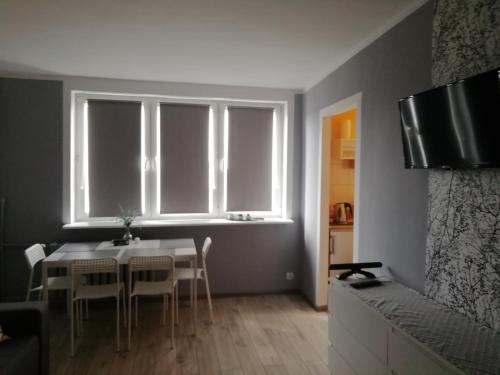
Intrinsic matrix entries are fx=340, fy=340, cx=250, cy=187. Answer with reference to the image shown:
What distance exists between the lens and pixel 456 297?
6.07 feet

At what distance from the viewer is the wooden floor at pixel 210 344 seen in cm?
266

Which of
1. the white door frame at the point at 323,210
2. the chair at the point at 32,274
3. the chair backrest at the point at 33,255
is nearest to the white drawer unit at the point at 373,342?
the white door frame at the point at 323,210

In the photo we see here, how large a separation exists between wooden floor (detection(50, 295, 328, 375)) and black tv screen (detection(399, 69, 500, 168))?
1.83 m

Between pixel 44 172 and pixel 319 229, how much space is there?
309 cm

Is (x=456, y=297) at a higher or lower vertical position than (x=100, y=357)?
higher

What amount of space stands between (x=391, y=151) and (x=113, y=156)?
3047 millimetres

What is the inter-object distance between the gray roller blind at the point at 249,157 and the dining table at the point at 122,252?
2.97 feet

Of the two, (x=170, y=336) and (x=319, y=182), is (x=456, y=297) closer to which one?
(x=319, y=182)

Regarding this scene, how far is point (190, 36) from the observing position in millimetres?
2678

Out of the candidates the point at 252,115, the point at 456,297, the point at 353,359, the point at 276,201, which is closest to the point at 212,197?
the point at 276,201

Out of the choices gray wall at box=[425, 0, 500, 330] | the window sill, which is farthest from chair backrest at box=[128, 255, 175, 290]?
gray wall at box=[425, 0, 500, 330]

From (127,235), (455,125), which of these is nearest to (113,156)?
(127,235)

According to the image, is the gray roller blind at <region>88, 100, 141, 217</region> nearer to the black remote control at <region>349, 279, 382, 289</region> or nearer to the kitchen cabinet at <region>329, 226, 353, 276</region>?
the kitchen cabinet at <region>329, 226, 353, 276</region>

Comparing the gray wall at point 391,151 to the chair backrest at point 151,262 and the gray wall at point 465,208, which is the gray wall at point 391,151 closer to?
the gray wall at point 465,208
